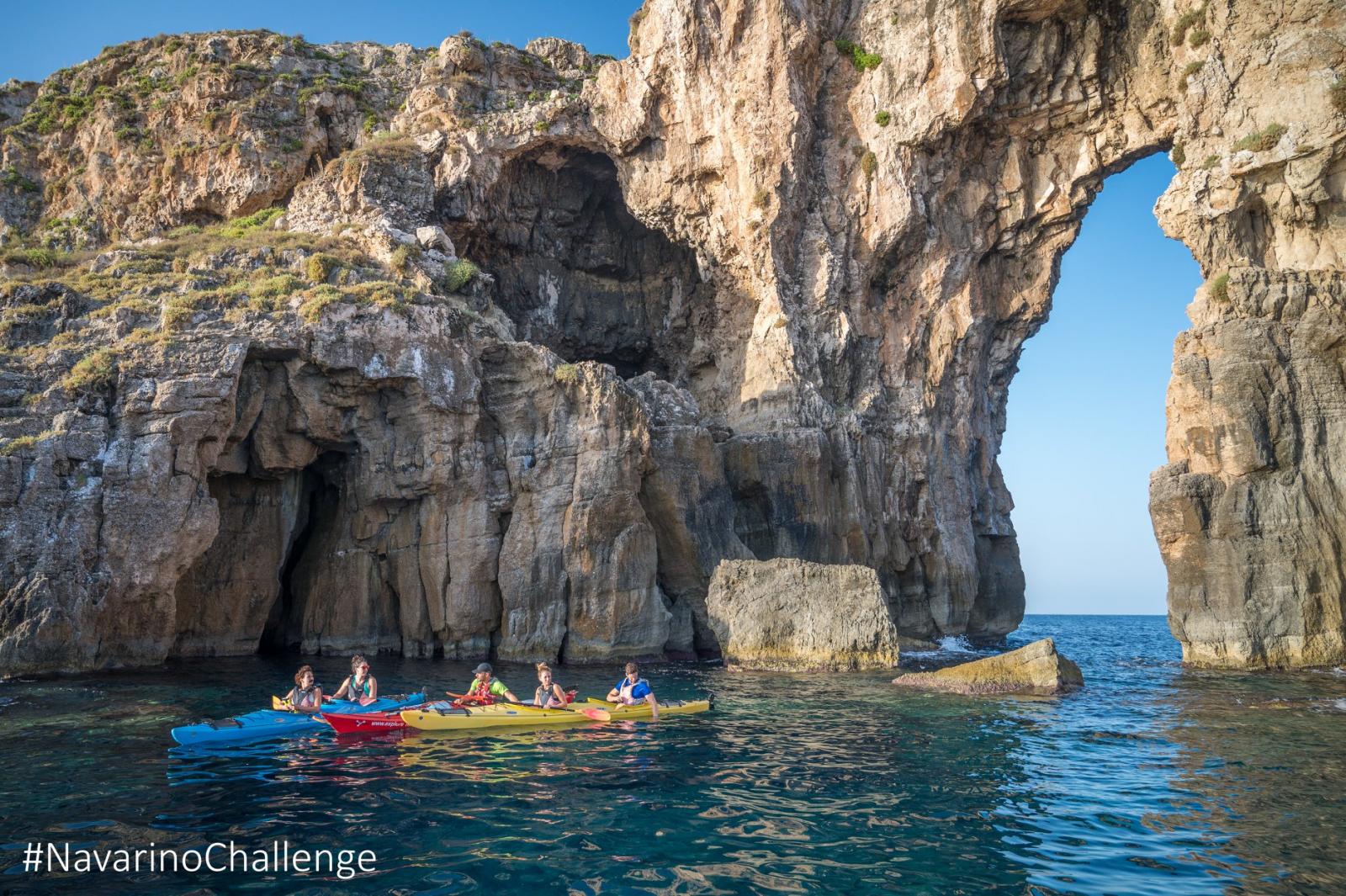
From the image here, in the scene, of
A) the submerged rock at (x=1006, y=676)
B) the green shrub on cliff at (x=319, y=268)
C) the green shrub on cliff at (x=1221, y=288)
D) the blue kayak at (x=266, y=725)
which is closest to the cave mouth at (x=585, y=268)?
the green shrub on cliff at (x=319, y=268)

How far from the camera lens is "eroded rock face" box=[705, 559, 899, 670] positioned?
28.4 meters

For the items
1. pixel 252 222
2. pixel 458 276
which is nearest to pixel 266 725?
pixel 458 276

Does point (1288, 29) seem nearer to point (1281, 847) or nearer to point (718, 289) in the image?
point (718, 289)

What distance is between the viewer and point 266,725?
666 inches

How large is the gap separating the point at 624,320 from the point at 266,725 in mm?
36556

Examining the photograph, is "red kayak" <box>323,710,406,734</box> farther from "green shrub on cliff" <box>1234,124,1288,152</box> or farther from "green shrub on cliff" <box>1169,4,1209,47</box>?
"green shrub on cliff" <box>1169,4,1209,47</box>

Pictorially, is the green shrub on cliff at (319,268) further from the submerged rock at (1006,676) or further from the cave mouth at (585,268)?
the submerged rock at (1006,676)

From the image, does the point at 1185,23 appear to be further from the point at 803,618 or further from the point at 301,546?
the point at 301,546

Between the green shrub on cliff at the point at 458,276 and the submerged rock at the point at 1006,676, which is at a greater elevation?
the green shrub on cliff at the point at 458,276

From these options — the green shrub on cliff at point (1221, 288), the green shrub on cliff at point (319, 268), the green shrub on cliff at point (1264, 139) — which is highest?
the green shrub on cliff at point (1264, 139)

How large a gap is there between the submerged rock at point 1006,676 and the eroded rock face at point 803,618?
4.17m

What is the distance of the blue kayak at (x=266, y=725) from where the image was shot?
1575 centimetres

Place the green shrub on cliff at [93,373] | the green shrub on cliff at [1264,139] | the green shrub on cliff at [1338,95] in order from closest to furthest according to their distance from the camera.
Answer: the green shrub on cliff at [93,373], the green shrub on cliff at [1338,95], the green shrub on cliff at [1264,139]

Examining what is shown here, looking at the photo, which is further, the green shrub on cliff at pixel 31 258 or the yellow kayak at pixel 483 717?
the green shrub on cliff at pixel 31 258
